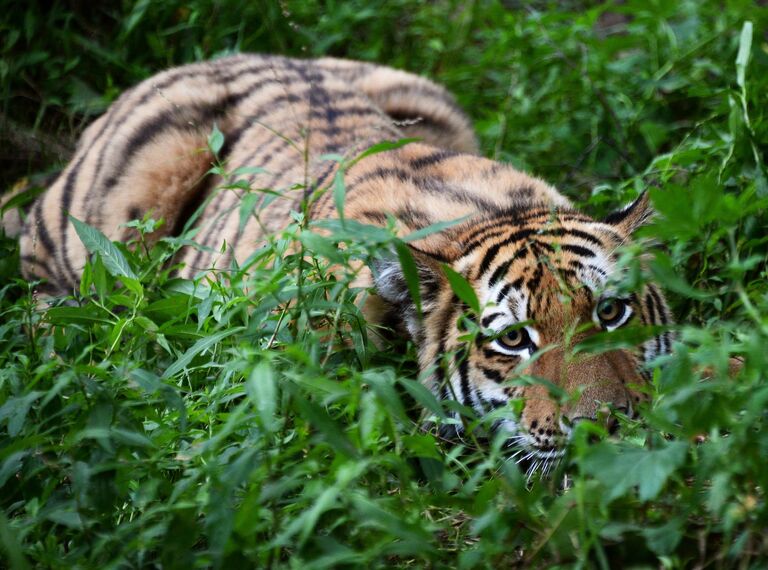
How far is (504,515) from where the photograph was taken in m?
1.76

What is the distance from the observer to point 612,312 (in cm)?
251

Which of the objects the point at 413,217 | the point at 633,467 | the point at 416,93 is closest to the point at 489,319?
the point at 413,217

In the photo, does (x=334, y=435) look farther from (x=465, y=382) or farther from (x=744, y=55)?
(x=744, y=55)

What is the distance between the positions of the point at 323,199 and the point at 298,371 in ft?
4.60

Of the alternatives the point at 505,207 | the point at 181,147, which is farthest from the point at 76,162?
the point at 505,207

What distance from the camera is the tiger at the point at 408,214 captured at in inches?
94.0

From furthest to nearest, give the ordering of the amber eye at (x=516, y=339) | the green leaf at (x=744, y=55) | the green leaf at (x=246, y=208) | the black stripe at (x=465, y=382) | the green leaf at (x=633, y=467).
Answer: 1. the green leaf at (x=744, y=55)
2. the black stripe at (x=465, y=382)
3. the amber eye at (x=516, y=339)
4. the green leaf at (x=246, y=208)
5. the green leaf at (x=633, y=467)

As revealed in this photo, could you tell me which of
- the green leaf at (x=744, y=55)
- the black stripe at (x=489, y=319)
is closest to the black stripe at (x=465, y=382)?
the black stripe at (x=489, y=319)

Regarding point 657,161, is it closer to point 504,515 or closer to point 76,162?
point 504,515

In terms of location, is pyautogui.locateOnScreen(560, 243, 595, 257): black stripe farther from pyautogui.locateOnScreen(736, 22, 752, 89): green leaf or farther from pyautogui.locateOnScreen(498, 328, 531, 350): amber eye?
pyautogui.locateOnScreen(736, 22, 752, 89): green leaf

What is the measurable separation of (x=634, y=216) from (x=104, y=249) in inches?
59.2

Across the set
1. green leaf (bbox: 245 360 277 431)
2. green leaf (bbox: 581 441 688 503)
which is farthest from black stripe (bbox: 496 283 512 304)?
green leaf (bbox: 245 360 277 431)

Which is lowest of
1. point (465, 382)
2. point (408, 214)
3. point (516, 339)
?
point (465, 382)

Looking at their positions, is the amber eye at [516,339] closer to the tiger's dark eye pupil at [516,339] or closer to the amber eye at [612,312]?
the tiger's dark eye pupil at [516,339]
